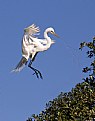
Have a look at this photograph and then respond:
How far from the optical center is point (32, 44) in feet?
30.9

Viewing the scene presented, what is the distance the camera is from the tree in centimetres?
Answer: 1091

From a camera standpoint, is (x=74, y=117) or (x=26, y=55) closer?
(x=26, y=55)

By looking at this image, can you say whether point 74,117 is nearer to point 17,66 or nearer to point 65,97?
point 65,97

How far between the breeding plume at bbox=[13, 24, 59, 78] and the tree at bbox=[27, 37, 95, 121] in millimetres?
2232

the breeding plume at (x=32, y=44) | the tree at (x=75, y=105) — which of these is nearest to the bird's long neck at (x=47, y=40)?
the breeding plume at (x=32, y=44)

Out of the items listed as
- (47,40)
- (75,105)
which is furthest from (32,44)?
(75,105)

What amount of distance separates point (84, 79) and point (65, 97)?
73cm

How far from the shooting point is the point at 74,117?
10906mm

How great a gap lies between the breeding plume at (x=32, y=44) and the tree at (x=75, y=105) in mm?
2232

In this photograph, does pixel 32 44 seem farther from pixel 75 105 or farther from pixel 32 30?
pixel 75 105

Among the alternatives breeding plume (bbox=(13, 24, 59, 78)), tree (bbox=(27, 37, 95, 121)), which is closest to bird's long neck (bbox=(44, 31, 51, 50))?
breeding plume (bbox=(13, 24, 59, 78))

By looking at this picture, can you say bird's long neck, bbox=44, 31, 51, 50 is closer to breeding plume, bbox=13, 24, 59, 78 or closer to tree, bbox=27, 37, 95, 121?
breeding plume, bbox=13, 24, 59, 78

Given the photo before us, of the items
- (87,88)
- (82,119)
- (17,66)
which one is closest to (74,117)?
(82,119)

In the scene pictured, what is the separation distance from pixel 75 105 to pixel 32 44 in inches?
103
